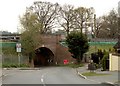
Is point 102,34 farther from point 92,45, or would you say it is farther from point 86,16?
point 92,45

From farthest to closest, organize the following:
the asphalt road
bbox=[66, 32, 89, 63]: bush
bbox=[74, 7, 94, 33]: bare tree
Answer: bbox=[74, 7, 94, 33]: bare tree → bbox=[66, 32, 89, 63]: bush → the asphalt road

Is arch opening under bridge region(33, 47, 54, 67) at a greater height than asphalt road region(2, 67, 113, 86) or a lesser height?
lesser

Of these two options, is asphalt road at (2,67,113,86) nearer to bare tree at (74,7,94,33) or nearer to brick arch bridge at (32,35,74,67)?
brick arch bridge at (32,35,74,67)

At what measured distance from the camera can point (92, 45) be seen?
275 feet

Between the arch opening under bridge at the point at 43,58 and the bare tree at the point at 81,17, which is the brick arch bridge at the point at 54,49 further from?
the bare tree at the point at 81,17

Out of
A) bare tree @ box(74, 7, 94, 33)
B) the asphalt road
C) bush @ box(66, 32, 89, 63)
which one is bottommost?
the asphalt road

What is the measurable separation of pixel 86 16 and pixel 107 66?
143 feet

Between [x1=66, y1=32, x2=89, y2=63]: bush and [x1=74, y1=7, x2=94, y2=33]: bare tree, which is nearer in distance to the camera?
[x1=66, y1=32, x2=89, y2=63]: bush

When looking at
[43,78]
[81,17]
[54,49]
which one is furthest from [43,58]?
[43,78]

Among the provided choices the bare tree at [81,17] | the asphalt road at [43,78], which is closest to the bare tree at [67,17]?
the bare tree at [81,17]

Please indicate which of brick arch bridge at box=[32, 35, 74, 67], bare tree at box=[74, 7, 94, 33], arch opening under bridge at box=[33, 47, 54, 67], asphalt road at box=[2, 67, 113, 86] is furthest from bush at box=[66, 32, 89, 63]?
asphalt road at box=[2, 67, 113, 86]

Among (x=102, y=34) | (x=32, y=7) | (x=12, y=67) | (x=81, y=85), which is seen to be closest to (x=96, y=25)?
(x=102, y=34)

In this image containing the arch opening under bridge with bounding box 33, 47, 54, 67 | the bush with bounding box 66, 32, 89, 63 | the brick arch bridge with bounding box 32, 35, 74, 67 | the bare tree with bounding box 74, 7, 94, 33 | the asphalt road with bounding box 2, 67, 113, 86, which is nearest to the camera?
the asphalt road with bounding box 2, 67, 113, 86

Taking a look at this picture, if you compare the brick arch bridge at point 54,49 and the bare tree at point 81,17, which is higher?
the bare tree at point 81,17
